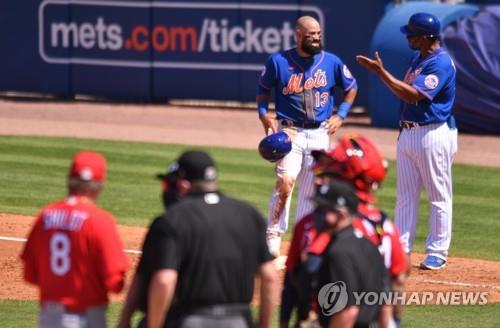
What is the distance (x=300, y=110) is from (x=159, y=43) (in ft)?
41.6

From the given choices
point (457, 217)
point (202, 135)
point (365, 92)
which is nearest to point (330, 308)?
point (457, 217)

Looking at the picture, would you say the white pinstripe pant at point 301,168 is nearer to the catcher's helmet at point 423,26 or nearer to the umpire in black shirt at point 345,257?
the catcher's helmet at point 423,26

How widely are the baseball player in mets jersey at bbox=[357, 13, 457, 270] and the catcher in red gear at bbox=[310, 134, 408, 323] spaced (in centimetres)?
358

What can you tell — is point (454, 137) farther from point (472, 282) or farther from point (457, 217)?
point (457, 217)

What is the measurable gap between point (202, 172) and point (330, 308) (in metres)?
0.99

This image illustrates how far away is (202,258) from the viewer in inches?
218

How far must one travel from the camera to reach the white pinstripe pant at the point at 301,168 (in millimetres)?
10148

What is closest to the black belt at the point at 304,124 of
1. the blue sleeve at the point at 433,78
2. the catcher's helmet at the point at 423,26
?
the blue sleeve at the point at 433,78

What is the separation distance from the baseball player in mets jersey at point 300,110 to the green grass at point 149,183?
1.90 metres

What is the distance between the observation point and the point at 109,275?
18.3 ft

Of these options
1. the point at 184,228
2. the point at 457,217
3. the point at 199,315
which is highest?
the point at 184,228

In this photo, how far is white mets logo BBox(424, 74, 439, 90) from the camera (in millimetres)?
9820

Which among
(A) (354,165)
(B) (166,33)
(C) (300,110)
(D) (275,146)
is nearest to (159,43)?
(B) (166,33)

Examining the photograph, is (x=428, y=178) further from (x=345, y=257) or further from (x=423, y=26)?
(x=345, y=257)
